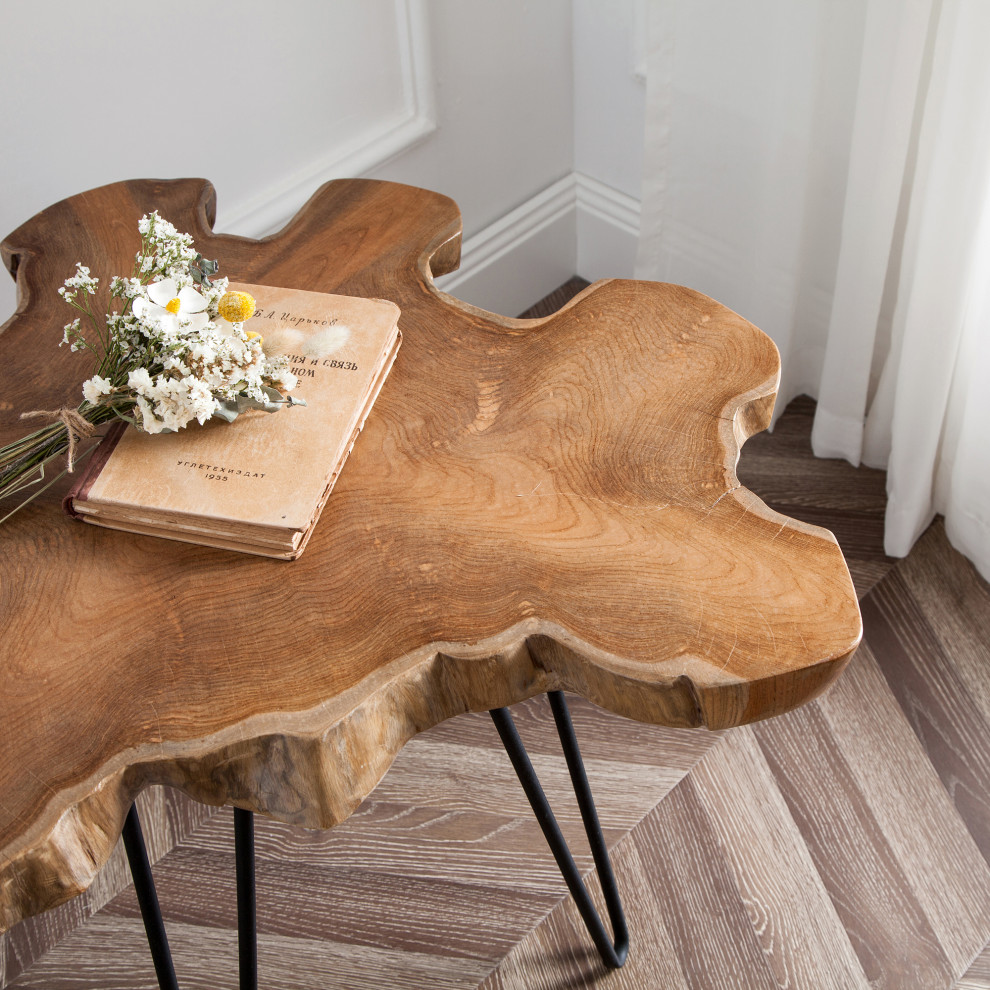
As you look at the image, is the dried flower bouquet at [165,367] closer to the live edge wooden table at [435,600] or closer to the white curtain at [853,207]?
the live edge wooden table at [435,600]

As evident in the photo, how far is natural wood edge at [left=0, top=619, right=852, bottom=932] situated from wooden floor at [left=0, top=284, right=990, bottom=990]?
641 millimetres

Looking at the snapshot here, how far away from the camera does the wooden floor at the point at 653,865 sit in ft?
3.84

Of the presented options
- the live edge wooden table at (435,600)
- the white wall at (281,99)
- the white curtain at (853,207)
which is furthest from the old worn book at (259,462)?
the white curtain at (853,207)

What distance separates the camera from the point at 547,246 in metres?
1.96

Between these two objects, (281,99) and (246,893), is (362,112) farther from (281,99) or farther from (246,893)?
(246,893)

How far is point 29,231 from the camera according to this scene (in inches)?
40.1

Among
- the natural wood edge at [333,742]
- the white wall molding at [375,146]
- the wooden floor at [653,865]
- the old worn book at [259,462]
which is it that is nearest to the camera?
the natural wood edge at [333,742]

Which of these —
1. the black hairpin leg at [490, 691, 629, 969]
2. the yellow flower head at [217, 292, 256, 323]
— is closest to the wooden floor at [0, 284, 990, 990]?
the black hairpin leg at [490, 691, 629, 969]

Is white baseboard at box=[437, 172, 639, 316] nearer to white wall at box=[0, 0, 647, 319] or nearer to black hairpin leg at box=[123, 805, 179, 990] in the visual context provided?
white wall at box=[0, 0, 647, 319]

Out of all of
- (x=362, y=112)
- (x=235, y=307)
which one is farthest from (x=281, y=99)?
(x=235, y=307)

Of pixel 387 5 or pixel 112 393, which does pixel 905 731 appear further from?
pixel 387 5

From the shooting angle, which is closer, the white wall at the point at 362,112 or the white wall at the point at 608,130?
the white wall at the point at 362,112

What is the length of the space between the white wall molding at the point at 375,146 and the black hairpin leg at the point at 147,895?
883 mm

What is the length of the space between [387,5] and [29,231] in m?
0.73
